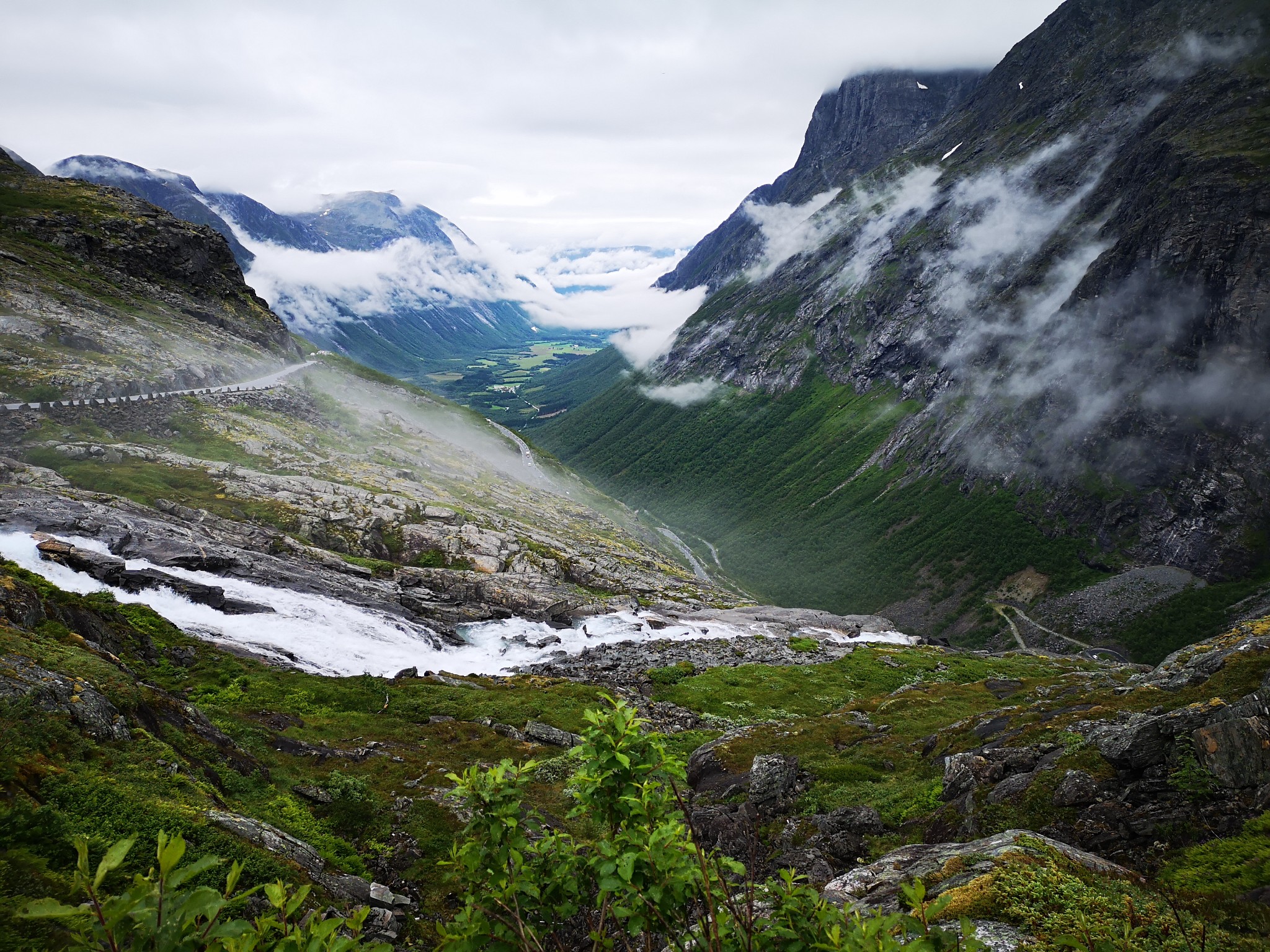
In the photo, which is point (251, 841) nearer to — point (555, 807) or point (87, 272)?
point (555, 807)

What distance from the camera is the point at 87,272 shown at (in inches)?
4966

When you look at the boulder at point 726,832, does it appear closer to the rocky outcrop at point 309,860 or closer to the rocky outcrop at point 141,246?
the rocky outcrop at point 309,860

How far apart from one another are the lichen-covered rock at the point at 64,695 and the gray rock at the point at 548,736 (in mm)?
22272

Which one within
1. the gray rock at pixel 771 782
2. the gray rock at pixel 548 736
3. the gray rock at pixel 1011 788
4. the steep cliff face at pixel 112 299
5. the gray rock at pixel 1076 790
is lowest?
the gray rock at pixel 548 736

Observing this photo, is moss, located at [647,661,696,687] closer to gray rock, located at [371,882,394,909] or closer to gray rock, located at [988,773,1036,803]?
gray rock, located at [988,773,1036,803]

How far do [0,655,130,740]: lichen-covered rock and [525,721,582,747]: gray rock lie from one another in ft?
73.1

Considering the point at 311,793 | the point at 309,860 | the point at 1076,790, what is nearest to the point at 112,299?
the point at 311,793

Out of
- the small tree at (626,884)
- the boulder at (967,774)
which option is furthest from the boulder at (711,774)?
the small tree at (626,884)

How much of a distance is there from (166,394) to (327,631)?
73591 millimetres

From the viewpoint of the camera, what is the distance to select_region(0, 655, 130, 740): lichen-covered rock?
14.4 m

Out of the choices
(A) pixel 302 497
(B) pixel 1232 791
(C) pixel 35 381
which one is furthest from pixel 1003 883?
(C) pixel 35 381

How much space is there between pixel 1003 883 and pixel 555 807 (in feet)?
61.4

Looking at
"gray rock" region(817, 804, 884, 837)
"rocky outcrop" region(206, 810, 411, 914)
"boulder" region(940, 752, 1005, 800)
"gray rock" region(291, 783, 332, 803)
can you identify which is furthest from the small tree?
"gray rock" region(291, 783, 332, 803)

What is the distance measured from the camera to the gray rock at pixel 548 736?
35.1m
